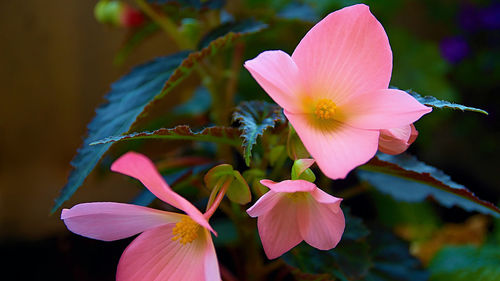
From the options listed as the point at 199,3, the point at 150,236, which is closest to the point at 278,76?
the point at 150,236

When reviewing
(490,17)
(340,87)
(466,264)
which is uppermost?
(340,87)

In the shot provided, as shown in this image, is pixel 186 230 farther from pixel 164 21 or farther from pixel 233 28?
pixel 164 21

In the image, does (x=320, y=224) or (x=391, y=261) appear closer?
(x=320, y=224)

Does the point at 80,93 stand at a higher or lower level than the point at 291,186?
lower


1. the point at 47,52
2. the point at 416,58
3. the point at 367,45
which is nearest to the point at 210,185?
the point at 367,45

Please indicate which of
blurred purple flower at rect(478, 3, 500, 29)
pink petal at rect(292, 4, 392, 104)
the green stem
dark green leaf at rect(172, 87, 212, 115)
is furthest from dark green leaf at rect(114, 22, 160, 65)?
blurred purple flower at rect(478, 3, 500, 29)

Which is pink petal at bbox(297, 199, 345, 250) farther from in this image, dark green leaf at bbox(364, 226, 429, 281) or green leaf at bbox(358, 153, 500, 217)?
dark green leaf at bbox(364, 226, 429, 281)
